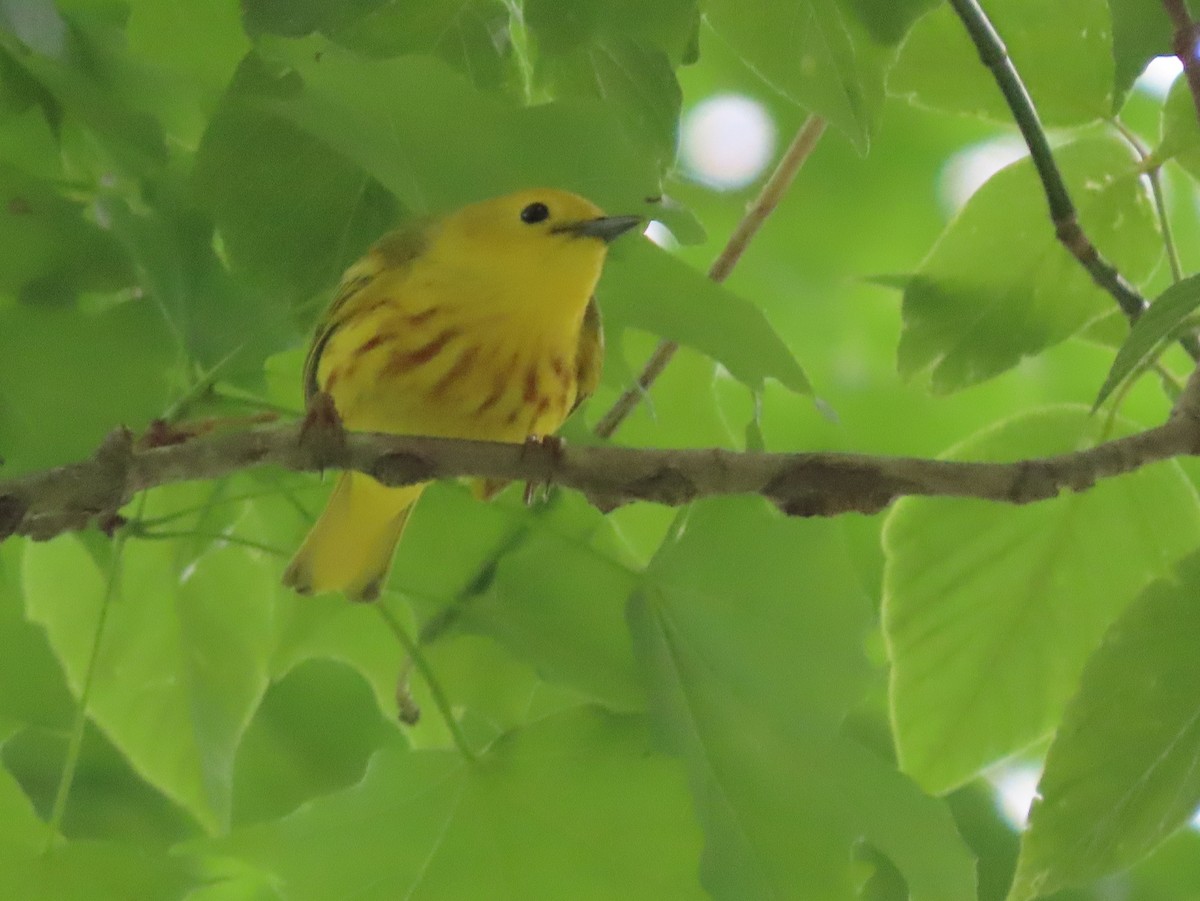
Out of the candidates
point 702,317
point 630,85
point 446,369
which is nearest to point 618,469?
point 702,317

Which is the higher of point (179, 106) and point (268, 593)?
point (179, 106)

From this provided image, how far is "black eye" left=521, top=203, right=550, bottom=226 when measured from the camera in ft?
3.66

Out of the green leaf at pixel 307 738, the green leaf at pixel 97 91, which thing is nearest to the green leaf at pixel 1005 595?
the green leaf at pixel 97 91

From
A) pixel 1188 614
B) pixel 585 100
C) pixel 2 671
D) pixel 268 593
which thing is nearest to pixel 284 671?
pixel 268 593

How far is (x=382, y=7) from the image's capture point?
82 cm

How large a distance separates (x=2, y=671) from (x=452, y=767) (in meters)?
0.37

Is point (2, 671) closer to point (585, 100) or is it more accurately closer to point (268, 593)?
point (268, 593)

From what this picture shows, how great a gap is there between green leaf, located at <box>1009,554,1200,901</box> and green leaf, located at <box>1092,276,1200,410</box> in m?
0.24

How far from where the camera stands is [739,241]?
3.71ft

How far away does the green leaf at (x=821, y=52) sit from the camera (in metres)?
0.71

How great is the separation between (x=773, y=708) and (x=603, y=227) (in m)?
0.36

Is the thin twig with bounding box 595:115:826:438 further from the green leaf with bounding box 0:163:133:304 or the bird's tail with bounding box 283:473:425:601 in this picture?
the green leaf with bounding box 0:163:133:304

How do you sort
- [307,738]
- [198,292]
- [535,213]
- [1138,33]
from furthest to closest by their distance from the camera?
[307,738] < [535,213] < [198,292] < [1138,33]

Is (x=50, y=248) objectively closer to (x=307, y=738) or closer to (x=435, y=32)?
(x=435, y=32)
